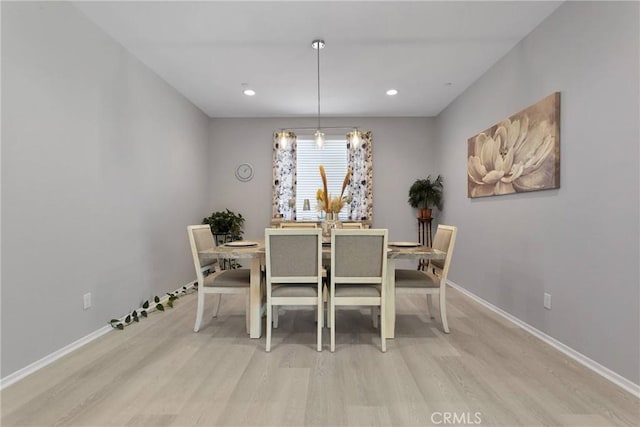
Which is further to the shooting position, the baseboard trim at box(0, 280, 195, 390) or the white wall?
the white wall

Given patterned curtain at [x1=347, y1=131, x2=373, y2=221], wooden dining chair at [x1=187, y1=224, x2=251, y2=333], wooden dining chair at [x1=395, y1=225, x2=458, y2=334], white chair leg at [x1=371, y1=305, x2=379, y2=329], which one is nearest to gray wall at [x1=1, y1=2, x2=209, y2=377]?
wooden dining chair at [x1=187, y1=224, x2=251, y2=333]

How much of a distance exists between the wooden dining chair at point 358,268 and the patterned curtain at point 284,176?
3.08 m

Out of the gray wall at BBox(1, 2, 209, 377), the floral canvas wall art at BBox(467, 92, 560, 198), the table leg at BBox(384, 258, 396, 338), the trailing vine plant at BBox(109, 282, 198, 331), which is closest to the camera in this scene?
the gray wall at BBox(1, 2, 209, 377)

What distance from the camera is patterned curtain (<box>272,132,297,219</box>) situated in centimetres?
537

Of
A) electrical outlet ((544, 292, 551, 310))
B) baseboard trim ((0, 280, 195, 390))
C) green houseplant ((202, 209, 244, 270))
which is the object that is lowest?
baseboard trim ((0, 280, 195, 390))

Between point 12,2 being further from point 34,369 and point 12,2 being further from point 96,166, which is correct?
point 34,369

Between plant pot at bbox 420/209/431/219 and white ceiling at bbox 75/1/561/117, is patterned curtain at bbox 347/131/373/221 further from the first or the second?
white ceiling at bbox 75/1/561/117

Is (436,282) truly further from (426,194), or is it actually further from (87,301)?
(87,301)

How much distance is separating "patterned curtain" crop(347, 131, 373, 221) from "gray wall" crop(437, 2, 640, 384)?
87.8 inches

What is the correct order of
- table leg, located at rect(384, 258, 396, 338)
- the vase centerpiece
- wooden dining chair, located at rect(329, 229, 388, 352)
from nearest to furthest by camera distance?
wooden dining chair, located at rect(329, 229, 388, 352) → table leg, located at rect(384, 258, 396, 338) → the vase centerpiece

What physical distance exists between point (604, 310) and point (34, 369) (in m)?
3.81

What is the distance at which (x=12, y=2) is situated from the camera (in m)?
2.01

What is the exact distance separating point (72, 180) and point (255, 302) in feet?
5.70

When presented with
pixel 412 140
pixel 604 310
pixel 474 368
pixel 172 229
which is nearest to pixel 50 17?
pixel 172 229
